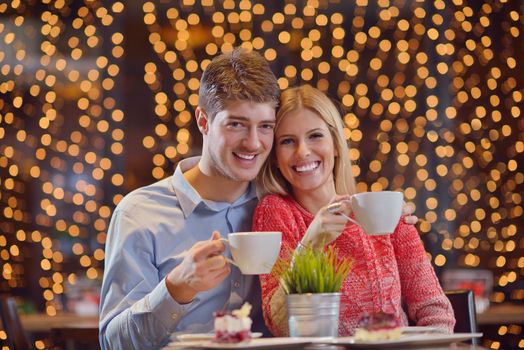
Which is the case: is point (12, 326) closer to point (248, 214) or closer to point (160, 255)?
point (160, 255)

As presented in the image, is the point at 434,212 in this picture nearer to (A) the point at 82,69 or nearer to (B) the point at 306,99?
(A) the point at 82,69

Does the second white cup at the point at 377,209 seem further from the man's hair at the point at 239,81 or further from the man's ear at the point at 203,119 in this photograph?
the man's ear at the point at 203,119

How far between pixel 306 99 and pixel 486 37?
245 centimetres

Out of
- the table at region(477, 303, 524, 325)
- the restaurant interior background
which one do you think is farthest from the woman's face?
the restaurant interior background

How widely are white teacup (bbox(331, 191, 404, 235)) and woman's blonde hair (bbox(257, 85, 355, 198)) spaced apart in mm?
527

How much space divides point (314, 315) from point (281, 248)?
1.28 feet

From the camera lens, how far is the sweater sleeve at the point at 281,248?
183cm

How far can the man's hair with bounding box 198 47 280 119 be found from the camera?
2.12 m

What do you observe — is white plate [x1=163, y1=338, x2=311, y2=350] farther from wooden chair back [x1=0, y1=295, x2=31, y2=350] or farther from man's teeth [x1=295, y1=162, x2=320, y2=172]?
wooden chair back [x1=0, y1=295, x2=31, y2=350]

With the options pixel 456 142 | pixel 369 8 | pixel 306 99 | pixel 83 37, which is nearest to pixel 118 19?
pixel 83 37

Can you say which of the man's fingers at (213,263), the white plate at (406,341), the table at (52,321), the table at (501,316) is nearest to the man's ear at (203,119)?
the man's fingers at (213,263)

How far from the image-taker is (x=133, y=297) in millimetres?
2057

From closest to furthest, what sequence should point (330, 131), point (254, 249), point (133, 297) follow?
point (254, 249) < point (133, 297) < point (330, 131)

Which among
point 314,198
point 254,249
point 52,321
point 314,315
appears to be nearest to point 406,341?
point 314,315
